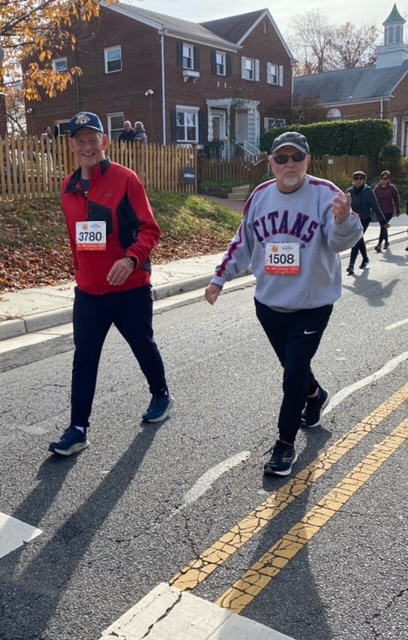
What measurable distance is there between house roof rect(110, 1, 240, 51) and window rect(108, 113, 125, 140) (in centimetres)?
455

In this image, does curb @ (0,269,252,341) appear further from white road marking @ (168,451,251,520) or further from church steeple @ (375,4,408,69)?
church steeple @ (375,4,408,69)

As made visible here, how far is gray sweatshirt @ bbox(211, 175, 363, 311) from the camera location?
3691mm

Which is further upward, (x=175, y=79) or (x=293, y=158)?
(x=175, y=79)

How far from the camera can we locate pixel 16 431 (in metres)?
4.58

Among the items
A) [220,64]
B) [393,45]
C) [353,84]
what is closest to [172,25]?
[220,64]

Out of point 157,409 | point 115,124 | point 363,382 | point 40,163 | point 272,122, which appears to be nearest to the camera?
point 157,409

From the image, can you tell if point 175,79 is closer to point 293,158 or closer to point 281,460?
point 293,158

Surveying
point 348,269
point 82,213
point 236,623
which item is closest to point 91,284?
point 82,213

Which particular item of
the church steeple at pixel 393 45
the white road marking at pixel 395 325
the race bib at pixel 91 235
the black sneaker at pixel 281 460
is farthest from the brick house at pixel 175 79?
the black sneaker at pixel 281 460

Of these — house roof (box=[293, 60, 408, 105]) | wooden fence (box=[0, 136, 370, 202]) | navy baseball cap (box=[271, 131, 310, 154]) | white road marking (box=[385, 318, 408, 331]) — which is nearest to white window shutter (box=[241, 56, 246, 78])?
house roof (box=[293, 60, 408, 105])

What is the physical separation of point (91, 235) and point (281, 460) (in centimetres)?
178

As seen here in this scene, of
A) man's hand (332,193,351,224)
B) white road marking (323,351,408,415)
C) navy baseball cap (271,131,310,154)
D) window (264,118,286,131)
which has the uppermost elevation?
window (264,118,286,131)

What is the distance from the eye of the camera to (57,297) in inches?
361

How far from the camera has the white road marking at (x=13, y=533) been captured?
3.11m
